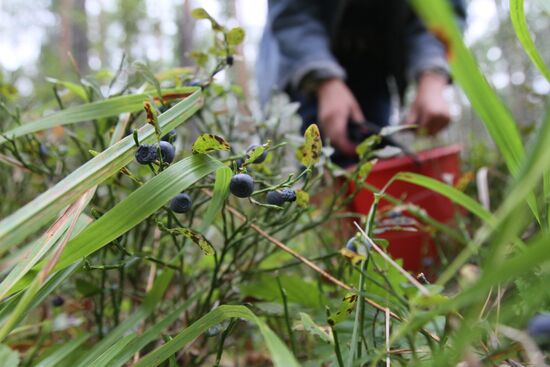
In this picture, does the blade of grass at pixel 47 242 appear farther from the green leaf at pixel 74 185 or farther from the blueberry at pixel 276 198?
the blueberry at pixel 276 198

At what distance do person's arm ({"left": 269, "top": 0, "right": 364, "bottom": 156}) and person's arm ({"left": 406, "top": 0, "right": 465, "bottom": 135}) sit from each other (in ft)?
0.82

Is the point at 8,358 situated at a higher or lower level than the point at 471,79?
lower

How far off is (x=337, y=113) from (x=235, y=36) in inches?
39.1

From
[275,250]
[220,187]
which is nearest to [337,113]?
[275,250]

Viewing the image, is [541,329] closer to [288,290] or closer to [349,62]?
[288,290]

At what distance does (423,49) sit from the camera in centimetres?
192

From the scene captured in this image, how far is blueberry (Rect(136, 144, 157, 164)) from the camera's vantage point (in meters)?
0.44

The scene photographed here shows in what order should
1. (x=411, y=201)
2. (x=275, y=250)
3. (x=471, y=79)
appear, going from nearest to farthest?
(x=471, y=79) → (x=275, y=250) → (x=411, y=201)

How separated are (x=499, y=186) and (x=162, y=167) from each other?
4.90 feet

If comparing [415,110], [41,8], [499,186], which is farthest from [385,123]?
[41,8]

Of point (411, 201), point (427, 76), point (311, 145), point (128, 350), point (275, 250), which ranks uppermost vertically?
point (311, 145)

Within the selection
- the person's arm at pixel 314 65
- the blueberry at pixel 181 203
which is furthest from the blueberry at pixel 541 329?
the person's arm at pixel 314 65

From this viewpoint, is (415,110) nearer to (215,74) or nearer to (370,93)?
(370,93)

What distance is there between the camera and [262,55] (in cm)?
245
